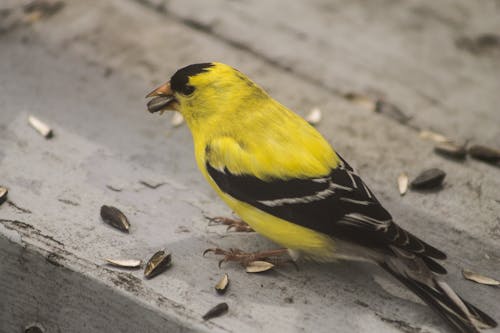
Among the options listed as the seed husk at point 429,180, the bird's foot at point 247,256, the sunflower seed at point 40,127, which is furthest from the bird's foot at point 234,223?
the sunflower seed at point 40,127

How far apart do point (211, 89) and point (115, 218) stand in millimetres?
786

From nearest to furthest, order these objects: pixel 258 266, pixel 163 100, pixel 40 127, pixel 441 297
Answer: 1. pixel 441 297
2. pixel 258 266
3. pixel 163 100
4. pixel 40 127

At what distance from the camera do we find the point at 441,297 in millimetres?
2844

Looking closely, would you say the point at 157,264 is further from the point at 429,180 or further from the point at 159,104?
the point at 429,180

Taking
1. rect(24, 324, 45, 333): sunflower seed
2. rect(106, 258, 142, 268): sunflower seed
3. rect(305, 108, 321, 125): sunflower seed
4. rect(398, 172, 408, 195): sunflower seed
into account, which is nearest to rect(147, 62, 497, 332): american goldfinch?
rect(106, 258, 142, 268): sunflower seed

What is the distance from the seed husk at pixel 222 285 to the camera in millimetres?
2967

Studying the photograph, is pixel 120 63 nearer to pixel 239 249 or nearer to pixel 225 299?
pixel 239 249

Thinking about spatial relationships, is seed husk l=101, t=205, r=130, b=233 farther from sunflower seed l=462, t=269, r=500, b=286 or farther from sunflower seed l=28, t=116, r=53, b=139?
sunflower seed l=462, t=269, r=500, b=286

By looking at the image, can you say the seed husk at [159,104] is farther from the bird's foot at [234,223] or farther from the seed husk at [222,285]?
the seed husk at [222,285]

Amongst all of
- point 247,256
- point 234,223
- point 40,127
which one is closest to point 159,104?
point 234,223

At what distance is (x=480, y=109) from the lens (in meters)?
4.64

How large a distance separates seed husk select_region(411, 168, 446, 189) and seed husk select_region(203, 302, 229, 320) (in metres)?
1.44

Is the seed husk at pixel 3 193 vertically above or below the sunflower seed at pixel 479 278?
below

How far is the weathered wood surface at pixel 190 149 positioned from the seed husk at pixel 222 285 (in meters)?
0.03
